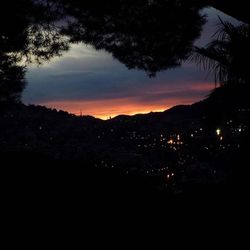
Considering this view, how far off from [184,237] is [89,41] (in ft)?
12.6

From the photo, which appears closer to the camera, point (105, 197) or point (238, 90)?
point (105, 197)

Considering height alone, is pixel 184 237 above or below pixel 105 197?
below

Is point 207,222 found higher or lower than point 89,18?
lower

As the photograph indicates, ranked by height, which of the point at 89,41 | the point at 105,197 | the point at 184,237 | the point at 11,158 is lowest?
the point at 184,237

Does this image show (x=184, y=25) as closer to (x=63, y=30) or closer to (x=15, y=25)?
(x=63, y=30)

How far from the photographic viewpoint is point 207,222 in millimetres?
5125

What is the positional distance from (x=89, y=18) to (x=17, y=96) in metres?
3.83

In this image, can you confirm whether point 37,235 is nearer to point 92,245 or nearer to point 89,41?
point 92,245

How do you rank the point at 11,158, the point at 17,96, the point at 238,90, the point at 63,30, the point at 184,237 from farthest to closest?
the point at 17,96 → the point at 238,90 → the point at 63,30 → the point at 11,158 → the point at 184,237

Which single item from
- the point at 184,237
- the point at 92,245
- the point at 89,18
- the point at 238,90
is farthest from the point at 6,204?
the point at 238,90

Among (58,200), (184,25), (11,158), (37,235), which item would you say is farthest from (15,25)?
(37,235)

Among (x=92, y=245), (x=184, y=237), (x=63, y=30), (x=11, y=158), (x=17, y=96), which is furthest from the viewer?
(x=17, y=96)

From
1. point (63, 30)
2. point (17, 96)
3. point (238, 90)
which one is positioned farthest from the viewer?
point (17, 96)

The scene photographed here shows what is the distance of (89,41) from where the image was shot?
7.23 metres
